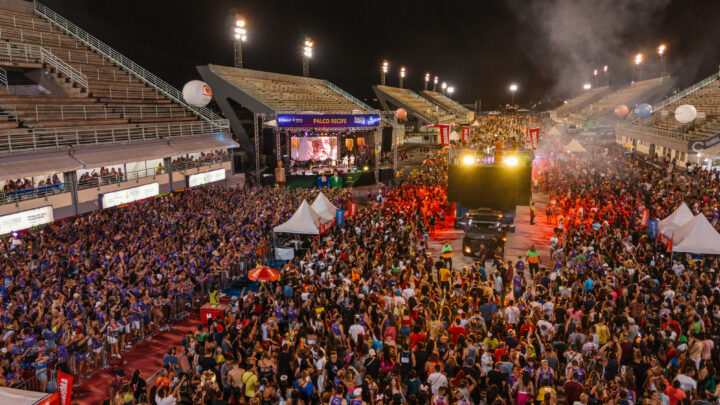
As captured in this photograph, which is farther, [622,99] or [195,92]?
[622,99]

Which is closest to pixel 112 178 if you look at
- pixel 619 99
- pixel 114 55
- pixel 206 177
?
pixel 206 177

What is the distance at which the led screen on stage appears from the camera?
34.8 meters

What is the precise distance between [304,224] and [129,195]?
8.66 metres

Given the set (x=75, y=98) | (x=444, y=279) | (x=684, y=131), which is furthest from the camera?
(x=684, y=131)

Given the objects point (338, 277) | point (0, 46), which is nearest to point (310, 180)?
point (0, 46)

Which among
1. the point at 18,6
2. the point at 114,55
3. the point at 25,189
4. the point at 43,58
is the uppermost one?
the point at 18,6

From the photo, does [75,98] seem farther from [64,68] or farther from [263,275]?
[263,275]

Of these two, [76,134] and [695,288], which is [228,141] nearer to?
[76,134]

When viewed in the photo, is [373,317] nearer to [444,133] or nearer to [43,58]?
[444,133]

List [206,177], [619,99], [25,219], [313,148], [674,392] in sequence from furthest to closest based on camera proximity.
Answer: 1. [619,99]
2. [313,148]
3. [206,177]
4. [25,219]
5. [674,392]

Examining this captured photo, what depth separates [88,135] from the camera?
20.1 meters

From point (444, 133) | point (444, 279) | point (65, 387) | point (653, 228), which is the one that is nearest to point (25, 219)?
point (65, 387)

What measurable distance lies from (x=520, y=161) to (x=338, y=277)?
10.6 meters

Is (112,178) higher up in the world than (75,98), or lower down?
lower down
